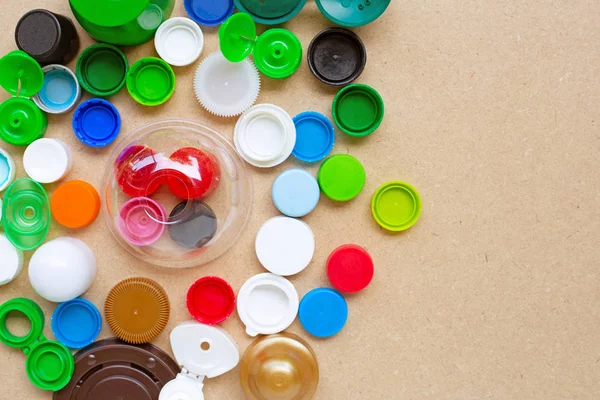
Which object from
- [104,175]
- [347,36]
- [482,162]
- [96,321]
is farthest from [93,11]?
[482,162]

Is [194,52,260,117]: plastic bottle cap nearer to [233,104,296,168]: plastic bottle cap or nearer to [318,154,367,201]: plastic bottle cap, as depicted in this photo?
[233,104,296,168]: plastic bottle cap

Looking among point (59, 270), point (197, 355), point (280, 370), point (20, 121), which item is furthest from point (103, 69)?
point (280, 370)

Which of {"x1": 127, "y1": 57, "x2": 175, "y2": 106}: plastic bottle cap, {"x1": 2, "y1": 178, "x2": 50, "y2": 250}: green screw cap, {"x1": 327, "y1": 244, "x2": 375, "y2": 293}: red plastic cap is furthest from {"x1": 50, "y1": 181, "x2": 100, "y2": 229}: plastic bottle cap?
{"x1": 327, "y1": 244, "x2": 375, "y2": 293}: red plastic cap

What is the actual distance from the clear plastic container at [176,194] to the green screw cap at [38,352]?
0.26 meters

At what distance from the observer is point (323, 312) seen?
4.06ft

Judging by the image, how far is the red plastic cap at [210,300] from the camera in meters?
1.24

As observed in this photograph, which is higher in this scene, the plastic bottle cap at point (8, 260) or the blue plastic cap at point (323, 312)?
the blue plastic cap at point (323, 312)

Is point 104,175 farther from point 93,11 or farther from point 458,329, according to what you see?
point 458,329

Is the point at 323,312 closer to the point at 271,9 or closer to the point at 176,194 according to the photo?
the point at 176,194

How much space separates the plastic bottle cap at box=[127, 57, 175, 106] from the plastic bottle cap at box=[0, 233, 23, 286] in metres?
0.44

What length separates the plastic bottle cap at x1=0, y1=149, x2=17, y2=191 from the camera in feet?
4.09

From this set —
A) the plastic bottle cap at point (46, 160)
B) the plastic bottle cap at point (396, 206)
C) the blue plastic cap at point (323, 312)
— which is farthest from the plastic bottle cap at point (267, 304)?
the plastic bottle cap at point (46, 160)

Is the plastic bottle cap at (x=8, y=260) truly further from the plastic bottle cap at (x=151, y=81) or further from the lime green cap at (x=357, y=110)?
the lime green cap at (x=357, y=110)

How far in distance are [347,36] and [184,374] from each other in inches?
33.6
